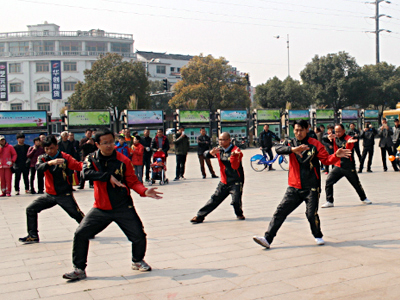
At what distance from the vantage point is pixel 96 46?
7406 centimetres

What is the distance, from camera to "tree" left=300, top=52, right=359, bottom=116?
4828 centimetres

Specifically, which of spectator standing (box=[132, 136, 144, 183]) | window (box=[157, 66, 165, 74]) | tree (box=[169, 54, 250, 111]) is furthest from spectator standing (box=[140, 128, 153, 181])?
window (box=[157, 66, 165, 74])

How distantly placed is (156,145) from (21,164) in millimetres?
4048

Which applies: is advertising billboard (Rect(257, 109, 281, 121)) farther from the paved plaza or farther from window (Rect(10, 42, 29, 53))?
window (Rect(10, 42, 29, 53))

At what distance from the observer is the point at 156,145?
14.6 m

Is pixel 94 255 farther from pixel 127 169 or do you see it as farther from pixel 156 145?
pixel 156 145

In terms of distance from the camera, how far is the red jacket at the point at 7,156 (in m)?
12.1

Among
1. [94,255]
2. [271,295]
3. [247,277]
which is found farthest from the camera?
[94,255]

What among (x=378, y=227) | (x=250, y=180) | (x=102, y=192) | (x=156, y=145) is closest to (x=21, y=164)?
(x=156, y=145)

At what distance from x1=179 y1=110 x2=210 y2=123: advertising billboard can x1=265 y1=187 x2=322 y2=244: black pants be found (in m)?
24.3

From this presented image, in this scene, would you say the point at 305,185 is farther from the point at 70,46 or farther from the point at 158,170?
the point at 70,46

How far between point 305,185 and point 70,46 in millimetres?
72310

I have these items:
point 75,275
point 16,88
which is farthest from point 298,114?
point 16,88

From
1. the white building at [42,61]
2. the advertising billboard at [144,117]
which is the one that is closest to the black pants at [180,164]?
the advertising billboard at [144,117]
